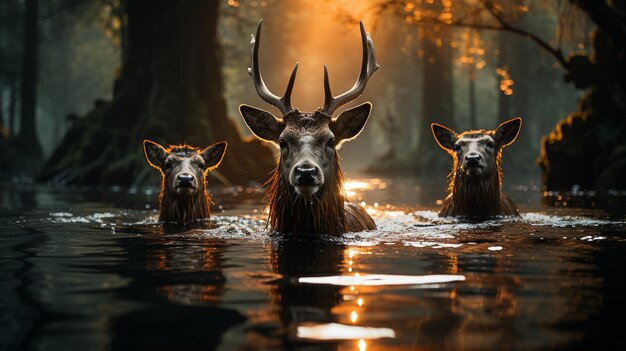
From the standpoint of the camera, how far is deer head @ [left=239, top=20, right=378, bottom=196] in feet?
28.7

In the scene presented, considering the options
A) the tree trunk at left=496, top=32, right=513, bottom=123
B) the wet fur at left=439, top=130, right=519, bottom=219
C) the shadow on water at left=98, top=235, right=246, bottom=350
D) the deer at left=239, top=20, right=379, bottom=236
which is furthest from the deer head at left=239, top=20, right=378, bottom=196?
the tree trunk at left=496, top=32, right=513, bottom=123

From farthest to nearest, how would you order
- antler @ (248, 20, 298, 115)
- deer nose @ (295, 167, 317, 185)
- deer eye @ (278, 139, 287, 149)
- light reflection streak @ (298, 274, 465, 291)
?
antler @ (248, 20, 298, 115) < deer eye @ (278, 139, 287, 149) < deer nose @ (295, 167, 317, 185) < light reflection streak @ (298, 274, 465, 291)

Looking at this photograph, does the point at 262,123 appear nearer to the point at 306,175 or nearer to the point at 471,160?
the point at 306,175

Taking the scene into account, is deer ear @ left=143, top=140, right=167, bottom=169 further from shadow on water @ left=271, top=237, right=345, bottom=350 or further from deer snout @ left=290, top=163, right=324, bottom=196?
deer snout @ left=290, top=163, right=324, bottom=196

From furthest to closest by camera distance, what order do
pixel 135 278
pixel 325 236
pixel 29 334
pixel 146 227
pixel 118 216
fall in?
pixel 118 216 < pixel 146 227 < pixel 325 236 < pixel 135 278 < pixel 29 334

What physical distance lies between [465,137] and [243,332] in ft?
28.1

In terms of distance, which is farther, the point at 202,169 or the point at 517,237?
the point at 202,169

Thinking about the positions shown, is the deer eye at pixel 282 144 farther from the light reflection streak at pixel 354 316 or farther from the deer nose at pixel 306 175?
the light reflection streak at pixel 354 316

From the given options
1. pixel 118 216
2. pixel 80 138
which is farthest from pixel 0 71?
pixel 118 216

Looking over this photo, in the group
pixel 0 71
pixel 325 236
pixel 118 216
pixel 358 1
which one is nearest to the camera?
pixel 325 236

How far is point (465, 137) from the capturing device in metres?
12.8

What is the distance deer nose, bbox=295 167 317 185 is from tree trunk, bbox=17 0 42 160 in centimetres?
3350

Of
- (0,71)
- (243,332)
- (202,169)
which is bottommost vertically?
(243,332)

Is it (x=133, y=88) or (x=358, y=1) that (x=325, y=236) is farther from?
(x=133, y=88)
